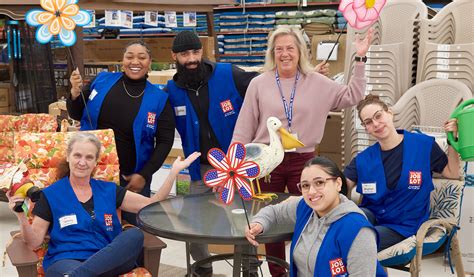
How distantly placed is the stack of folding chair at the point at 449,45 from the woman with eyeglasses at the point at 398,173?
1.44 m

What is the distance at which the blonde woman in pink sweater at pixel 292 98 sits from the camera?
331 cm

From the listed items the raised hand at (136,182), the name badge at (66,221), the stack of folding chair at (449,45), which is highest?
the stack of folding chair at (449,45)

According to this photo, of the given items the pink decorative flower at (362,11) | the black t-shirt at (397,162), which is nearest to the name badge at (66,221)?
the black t-shirt at (397,162)

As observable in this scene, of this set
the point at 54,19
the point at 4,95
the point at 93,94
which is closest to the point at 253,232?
the point at 93,94

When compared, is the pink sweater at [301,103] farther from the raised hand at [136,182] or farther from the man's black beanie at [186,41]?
the raised hand at [136,182]

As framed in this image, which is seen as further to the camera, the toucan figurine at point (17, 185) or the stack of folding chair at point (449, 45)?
the stack of folding chair at point (449, 45)

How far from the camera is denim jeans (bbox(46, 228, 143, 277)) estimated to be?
273 centimetres

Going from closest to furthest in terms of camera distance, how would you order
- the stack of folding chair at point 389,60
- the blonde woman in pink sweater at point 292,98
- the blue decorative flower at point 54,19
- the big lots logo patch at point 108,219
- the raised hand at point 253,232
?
the raised hand at point 253,232 < the big lots logo patch at point 108,219 < the blonde woman in pink sweater at point 292,98 < the blue decorative flower at point 54,19 < the stack of folding chair at point 389,60

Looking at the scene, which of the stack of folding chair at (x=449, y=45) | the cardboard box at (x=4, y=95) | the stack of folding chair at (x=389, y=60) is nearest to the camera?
the stack of folding chair at (x=449, y=45)

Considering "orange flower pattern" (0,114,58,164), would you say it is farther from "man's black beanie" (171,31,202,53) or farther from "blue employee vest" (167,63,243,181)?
"man's black beanie" (171,31,202,53)

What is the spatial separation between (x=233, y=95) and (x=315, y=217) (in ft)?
4.48

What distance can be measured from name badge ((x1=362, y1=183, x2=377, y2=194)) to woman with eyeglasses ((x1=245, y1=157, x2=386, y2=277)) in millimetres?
700

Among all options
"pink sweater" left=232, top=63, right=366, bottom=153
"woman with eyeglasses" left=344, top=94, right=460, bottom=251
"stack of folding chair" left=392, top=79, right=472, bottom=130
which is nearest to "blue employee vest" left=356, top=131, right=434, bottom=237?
"woman with eyeglasses" left=344, top=94, right=460, bottom=251

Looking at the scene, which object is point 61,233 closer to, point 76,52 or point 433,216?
point 433,216
